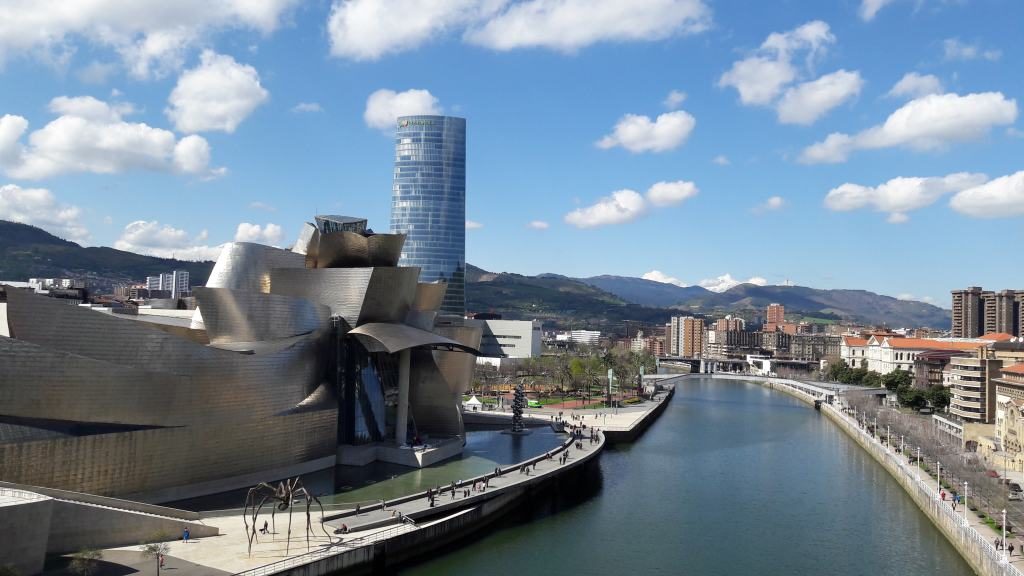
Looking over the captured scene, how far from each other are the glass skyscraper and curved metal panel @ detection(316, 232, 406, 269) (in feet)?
309

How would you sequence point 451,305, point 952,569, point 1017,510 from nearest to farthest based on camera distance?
point 952,569 → point 1017,510 → point 451,305

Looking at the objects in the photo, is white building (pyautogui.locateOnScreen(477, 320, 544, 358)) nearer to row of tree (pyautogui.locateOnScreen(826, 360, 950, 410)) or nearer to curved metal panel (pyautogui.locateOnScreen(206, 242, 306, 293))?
row of tree (pyautogui.locateOnScreen(826, 360, 950, 410))

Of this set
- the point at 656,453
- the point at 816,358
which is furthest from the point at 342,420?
the point at 816,358

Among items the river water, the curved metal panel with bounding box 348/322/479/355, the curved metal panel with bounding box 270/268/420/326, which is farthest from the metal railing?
the curved metal panel with bounding box 270/268/420/326

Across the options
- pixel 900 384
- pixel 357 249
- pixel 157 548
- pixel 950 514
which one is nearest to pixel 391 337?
pixel 357 249

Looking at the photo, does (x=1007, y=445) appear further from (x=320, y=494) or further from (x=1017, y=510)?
(x=320, y=494)

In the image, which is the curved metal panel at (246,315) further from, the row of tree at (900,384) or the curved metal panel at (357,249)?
the row of tree at (900,384)

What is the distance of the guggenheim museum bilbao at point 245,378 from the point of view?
84.7 feet

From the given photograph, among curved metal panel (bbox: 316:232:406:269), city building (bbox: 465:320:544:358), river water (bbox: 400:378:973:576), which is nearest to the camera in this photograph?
river water (bbox: 400:378:973:576)

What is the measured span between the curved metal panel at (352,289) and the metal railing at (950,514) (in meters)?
27.8

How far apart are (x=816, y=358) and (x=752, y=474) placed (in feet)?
513

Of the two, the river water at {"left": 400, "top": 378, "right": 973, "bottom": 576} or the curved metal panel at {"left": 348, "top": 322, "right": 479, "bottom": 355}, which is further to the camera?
the curved metal panel at {"left": 348, "top": 322, "right": 479, "bottom": 355}

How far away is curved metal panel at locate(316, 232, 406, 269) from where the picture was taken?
42.5 m

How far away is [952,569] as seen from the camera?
29.8 meters
